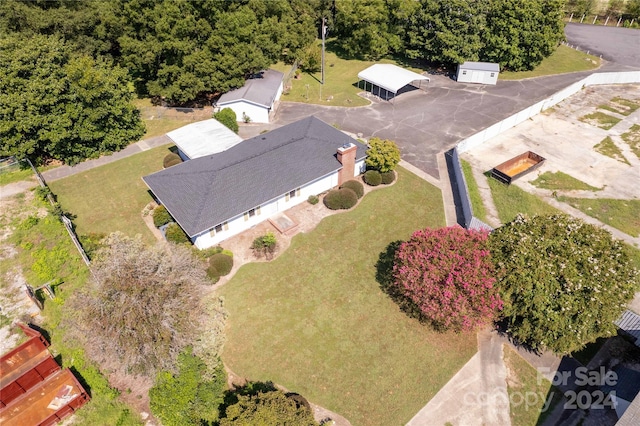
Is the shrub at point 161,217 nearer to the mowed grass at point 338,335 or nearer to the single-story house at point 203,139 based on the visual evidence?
the single-story house at point 203,139

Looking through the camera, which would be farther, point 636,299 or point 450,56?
point 450,56

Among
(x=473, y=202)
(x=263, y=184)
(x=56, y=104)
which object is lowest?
(x=473, y=202)

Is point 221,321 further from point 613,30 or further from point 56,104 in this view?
point 613,30

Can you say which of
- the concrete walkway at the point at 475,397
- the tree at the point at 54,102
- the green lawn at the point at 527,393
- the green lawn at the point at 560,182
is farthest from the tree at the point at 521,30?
the tree at the point at 54,102

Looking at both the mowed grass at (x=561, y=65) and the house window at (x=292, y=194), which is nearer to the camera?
the house window at (x=292, y=194)

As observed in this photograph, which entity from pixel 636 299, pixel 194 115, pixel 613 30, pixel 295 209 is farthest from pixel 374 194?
pixel 613 30

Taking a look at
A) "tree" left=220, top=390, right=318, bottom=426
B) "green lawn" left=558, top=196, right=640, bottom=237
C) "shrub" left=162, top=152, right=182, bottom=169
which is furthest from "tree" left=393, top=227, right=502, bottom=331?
"shrub" left=162, top=152, right=182, bottom=169

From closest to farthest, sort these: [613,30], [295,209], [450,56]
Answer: [295,209] → [450,56] → [613,30]

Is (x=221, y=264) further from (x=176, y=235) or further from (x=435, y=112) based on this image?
(x=435, y=112)
